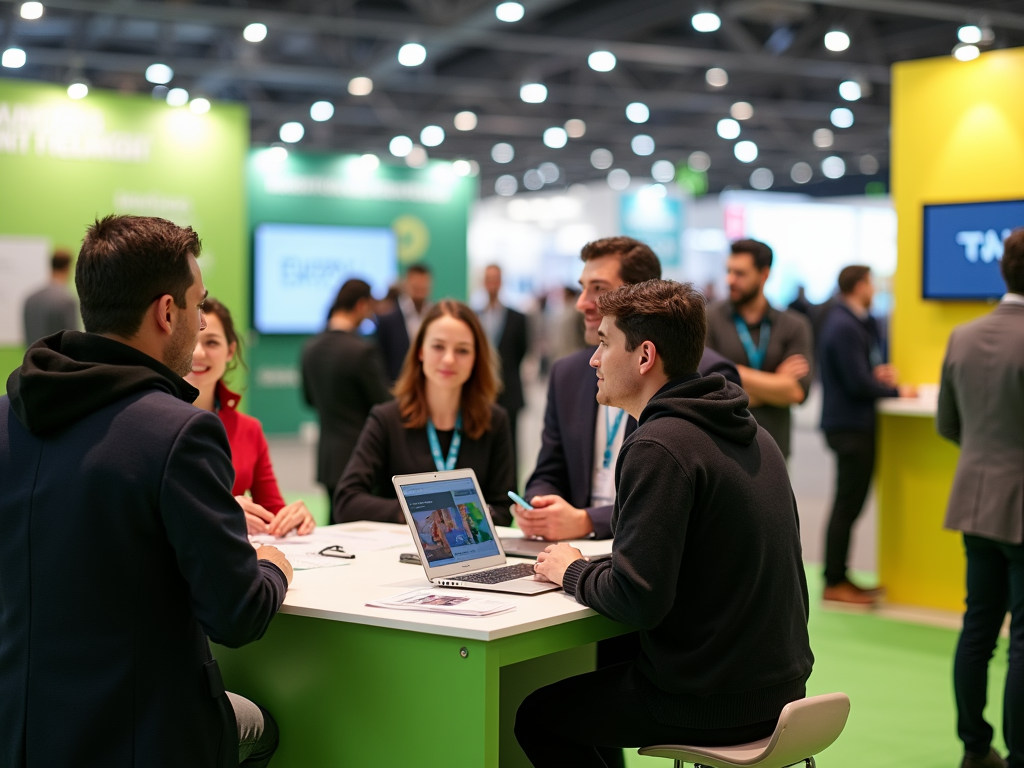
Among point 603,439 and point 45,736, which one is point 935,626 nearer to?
point 603,439

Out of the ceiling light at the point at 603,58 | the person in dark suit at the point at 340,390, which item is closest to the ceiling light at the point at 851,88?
the ceiling light at the point at 603,58

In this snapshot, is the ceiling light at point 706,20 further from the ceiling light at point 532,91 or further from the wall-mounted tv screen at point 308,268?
the wall-mounted tv screen at point 308,268

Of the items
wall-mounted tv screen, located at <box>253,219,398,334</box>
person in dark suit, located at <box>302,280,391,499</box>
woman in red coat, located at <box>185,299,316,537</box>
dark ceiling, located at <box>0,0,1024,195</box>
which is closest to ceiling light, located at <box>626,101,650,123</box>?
dark ceiling, located at <box>0,0,1024,195</box>

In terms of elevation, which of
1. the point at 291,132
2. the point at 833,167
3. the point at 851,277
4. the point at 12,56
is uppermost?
the point at 833,167

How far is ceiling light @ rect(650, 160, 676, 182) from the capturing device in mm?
25969

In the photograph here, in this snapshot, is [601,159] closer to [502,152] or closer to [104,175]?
[502,152]

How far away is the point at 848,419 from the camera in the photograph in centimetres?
616

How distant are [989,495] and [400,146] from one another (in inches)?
775

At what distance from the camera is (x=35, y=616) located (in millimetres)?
1996

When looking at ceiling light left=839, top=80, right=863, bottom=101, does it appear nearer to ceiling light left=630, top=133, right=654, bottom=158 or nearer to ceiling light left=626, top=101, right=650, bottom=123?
ceiling light left=626, top=101, right=650, bottom=123

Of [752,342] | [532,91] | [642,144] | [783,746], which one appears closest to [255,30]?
[532,91]

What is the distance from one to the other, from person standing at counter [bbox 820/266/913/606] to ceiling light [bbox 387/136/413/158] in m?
14.0

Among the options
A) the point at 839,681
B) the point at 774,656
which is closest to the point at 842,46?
the point at 839,681

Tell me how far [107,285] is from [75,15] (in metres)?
13.0
